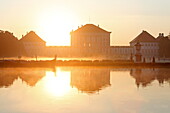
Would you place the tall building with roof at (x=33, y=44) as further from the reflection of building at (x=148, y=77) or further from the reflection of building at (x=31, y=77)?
the reflection of building at (x=148, y=77)

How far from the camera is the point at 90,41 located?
8412 cm

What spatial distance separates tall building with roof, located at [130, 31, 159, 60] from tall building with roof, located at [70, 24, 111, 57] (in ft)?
29.6

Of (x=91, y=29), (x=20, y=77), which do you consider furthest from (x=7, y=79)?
(x=91, y=29)

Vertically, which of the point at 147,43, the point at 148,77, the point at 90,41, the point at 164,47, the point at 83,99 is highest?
the point at 90,41

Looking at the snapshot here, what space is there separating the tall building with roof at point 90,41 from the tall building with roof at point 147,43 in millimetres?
9036

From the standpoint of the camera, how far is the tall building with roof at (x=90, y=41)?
3236 inches

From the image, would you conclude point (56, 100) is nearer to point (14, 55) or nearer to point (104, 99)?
point (104, 99)

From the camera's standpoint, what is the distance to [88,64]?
35.2 metres

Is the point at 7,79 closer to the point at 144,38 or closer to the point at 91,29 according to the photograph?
the point at 91,29

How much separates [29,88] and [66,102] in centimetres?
420

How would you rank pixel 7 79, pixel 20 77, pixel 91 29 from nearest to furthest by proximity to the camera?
pixel 7 79 < pixel 20 77 < pixel 91 29

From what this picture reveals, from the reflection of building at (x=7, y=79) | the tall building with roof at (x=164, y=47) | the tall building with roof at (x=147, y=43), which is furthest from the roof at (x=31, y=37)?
the reflection of building at (x=7, y=79)

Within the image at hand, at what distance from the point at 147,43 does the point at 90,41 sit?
1698 centimetres

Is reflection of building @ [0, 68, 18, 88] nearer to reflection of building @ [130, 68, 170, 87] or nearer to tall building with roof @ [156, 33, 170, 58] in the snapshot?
reflection of building @ [130, 68, 170, 87]
